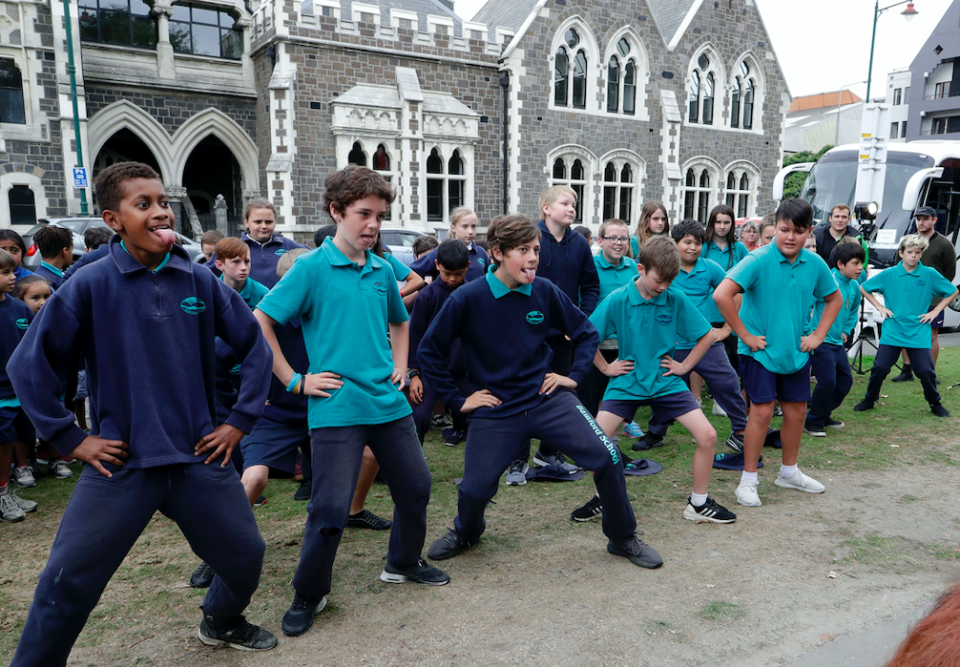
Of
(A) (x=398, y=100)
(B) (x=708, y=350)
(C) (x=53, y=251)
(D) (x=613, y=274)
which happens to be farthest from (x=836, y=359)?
(A) (x=398, y=100)

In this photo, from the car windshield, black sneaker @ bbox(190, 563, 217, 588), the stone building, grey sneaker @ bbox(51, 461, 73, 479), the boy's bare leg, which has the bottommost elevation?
grey sneaker @ bbox(51, 461, 73, 479)

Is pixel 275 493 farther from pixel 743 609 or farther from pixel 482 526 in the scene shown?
pixel 743 609

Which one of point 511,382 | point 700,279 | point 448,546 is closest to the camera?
point 511,382

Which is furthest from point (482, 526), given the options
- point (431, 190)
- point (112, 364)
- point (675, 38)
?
point (675, 38)

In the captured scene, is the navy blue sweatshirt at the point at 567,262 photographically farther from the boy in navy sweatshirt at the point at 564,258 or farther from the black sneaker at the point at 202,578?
the black sneaker at the point at 202,578

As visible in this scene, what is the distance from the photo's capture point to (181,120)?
20.4m

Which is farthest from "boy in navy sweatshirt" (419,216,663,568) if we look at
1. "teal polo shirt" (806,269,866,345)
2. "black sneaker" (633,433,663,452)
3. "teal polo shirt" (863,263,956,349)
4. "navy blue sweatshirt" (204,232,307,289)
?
"teal polo shirt" (863,263,956,349)

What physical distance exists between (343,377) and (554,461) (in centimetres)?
261

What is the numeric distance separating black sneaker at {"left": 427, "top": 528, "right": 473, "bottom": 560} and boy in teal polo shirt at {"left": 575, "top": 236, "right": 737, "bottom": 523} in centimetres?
98

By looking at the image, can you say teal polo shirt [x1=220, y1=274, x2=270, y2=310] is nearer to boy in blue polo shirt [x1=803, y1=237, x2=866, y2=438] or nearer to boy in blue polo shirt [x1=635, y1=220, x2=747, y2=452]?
boy in blue polo shirt [x1=635, y1=220, x2=747, y2=452]

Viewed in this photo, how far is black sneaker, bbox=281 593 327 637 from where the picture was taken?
300 cm

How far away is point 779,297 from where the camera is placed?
4.51m

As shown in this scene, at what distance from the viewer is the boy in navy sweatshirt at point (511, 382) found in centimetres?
352

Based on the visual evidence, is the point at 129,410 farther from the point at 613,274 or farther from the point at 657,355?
the point at 613,274
